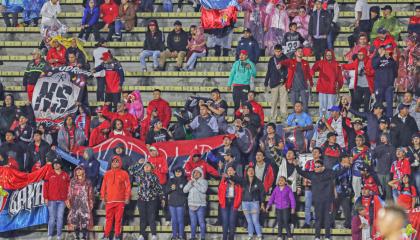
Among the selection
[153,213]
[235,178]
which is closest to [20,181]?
[153,213]

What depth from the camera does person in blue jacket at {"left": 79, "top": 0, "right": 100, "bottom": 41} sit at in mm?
31031

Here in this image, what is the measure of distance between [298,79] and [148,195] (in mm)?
4786

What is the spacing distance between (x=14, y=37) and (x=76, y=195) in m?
8.13

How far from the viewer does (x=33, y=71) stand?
1139 inches

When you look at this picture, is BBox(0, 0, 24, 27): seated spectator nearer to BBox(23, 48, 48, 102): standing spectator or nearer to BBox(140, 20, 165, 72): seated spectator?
BBox(23, 48, 48, 102): standing spectator

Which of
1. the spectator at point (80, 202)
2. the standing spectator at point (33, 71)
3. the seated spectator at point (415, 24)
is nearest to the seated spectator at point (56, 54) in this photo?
the standing spectator at point (33, 71)

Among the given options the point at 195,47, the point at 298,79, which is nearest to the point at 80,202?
the point at 298,79

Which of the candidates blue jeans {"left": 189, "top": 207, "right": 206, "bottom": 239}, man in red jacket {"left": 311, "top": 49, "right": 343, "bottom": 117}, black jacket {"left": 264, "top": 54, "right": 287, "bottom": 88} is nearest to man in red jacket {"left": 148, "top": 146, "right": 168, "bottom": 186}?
blue jeans {"left": 189, "top": 207, "right": 206, "bottom": 239}

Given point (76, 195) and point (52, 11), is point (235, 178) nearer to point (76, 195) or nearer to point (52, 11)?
point (76, 195)

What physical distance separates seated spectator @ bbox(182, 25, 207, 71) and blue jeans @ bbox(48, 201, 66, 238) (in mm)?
5764

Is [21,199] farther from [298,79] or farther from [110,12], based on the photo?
[110,12]

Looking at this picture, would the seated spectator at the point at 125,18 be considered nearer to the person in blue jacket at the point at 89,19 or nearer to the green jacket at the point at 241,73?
the person in blue jacket at the point at 89,19

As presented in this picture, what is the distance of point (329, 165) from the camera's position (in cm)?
2475

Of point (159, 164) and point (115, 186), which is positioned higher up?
point (159, 164)
